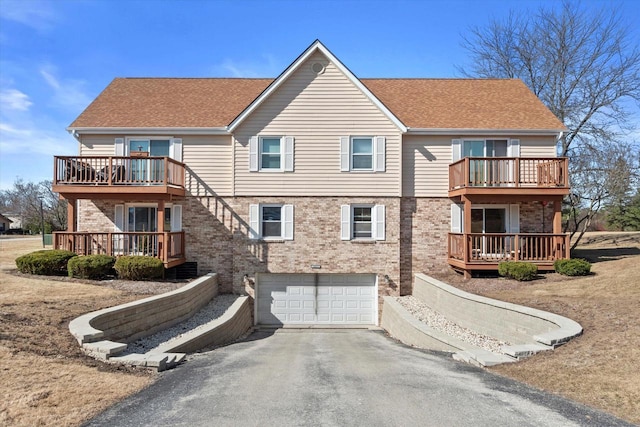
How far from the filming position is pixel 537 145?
1855cm

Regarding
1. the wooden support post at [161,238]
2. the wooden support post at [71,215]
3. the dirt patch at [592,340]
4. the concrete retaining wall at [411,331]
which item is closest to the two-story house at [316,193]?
the wooden support post at [71,215]

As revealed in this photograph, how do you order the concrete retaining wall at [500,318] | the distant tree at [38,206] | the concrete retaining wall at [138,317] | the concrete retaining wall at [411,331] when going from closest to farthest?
the concrete retaining wall at [138,317]
the concrete retaining wall at [500,318]
the concrete retaining wall at [411,331]
the distant tree at [38,206]

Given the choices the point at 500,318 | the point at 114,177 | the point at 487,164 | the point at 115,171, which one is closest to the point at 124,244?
the point at 114,177

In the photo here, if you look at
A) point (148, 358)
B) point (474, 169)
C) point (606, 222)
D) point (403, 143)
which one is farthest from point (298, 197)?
point (606, 222)

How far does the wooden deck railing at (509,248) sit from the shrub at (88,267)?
1277cm

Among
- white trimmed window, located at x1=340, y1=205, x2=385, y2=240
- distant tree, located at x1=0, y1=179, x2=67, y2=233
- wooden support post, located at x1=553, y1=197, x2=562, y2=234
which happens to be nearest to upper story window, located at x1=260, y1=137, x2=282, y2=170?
Answer: white trimmed window, located at x1=340, y1=205, x2=385, y2=240

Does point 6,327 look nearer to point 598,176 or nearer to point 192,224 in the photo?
point 192,224

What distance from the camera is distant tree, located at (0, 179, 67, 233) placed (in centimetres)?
5328

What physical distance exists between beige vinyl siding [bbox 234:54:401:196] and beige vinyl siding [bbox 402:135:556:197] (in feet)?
1.84

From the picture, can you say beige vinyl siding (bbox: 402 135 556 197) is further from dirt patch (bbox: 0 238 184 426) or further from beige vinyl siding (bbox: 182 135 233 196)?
dirt patch (bbox: 0 238 184 426)

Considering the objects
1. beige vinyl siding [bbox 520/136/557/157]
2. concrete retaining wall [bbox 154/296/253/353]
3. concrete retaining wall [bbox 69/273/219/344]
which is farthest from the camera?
beige vinyl siding [bbox 520/136/557/157]

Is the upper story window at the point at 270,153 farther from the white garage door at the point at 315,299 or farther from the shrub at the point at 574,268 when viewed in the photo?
the shrub at the point at 574,268

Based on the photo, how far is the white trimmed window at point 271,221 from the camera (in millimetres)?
18125

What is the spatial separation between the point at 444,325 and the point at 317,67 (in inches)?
436
